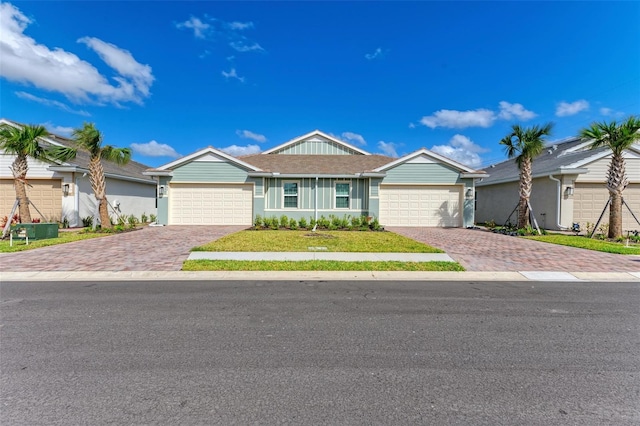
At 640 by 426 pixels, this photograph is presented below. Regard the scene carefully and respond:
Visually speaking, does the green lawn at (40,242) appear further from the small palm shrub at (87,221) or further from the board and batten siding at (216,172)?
the board and batten siding at (216,172)

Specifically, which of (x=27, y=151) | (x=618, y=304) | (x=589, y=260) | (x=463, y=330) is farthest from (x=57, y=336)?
(x=27, y=151)

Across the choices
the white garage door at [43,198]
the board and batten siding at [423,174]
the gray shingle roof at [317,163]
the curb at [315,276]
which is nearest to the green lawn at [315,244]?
the curb at [315,276]

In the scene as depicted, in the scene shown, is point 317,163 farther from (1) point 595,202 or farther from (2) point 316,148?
(1) point 595,202

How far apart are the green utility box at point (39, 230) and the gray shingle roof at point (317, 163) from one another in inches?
419

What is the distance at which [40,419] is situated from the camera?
2645 millimetres

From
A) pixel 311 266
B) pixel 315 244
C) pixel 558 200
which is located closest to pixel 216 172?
pixel 315 244

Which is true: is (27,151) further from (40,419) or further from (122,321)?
(40,419)

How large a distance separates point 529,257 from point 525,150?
8886 mm

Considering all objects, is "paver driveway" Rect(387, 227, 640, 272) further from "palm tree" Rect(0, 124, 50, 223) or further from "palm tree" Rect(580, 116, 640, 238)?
"palm tree" Rect(0, 124, 50, 223)

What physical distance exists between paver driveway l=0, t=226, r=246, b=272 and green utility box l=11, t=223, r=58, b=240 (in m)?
1.90

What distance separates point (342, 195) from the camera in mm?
20281

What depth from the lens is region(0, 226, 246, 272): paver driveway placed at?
852 centimetres

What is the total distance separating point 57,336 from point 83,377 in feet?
4.71

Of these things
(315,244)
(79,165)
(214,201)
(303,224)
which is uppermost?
(79,165)
